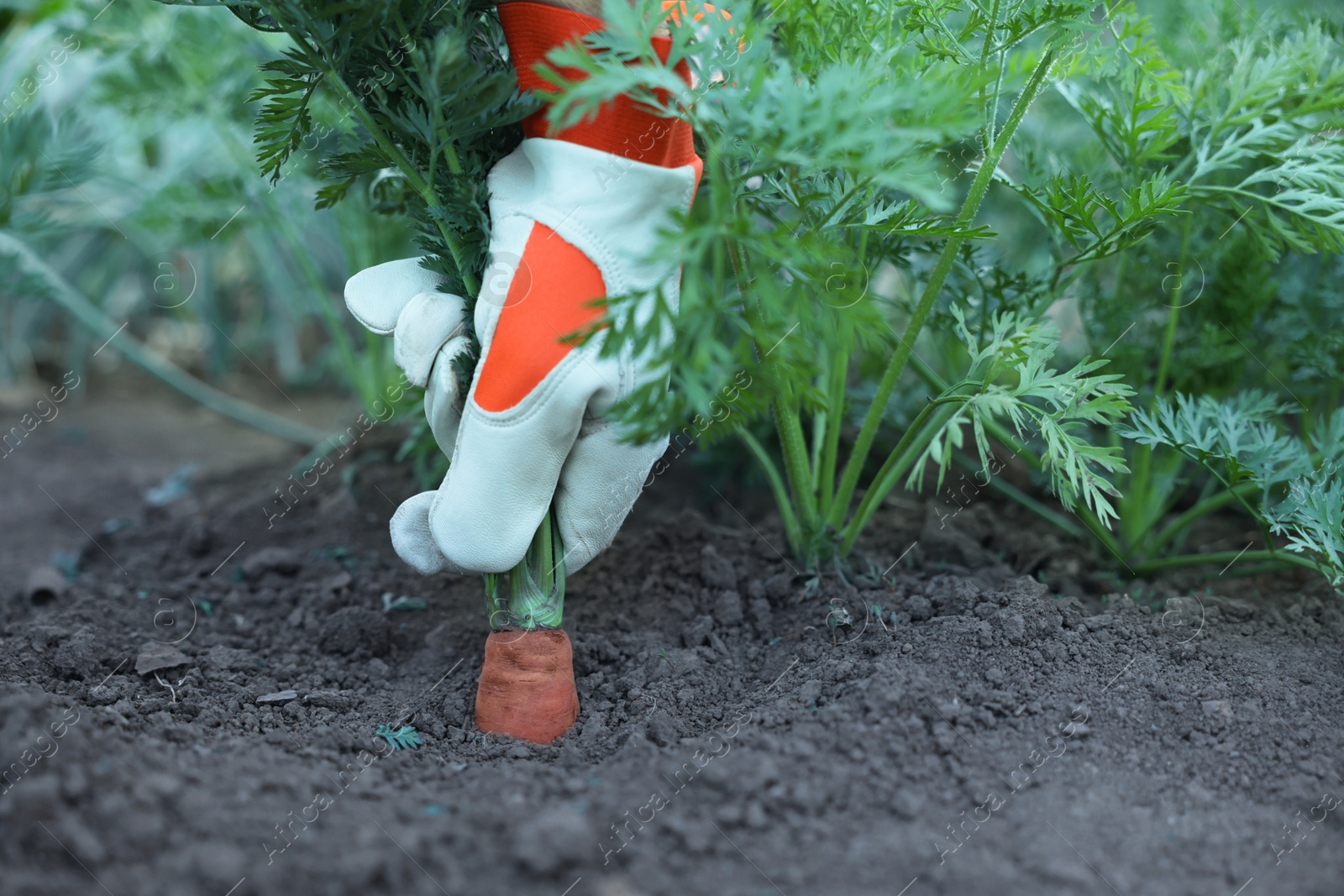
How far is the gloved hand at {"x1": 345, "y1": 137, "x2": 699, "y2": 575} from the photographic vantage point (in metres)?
1.01

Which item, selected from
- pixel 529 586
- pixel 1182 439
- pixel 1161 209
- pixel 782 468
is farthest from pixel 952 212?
pixel 529 586

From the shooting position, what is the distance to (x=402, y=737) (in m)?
1.12

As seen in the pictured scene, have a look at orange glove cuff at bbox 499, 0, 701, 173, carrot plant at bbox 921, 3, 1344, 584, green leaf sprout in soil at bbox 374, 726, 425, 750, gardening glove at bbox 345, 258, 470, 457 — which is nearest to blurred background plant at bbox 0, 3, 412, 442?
gardening glove at bbox 345, 258, 470, 457

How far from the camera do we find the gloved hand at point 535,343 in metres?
1.01

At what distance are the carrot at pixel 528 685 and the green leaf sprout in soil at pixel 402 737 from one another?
9cm

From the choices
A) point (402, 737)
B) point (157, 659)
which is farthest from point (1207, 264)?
point (157, 659)

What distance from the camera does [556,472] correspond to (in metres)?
1.07

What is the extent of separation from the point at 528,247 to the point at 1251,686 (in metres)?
1.03

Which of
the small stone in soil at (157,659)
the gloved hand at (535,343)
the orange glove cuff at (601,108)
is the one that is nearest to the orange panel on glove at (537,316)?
the gloved hand at (535,343)

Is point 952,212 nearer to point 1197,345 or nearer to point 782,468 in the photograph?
point 1197,345

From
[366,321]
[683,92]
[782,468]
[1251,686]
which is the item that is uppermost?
[683,92]

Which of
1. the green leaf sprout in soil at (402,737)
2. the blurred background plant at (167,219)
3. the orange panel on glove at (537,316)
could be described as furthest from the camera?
the blurred background plant at (167,219)

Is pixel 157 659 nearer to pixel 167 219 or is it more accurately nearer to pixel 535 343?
pixel 535 343

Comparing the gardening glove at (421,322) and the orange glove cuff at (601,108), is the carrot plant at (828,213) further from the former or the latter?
the gardening glove at (421,322)
